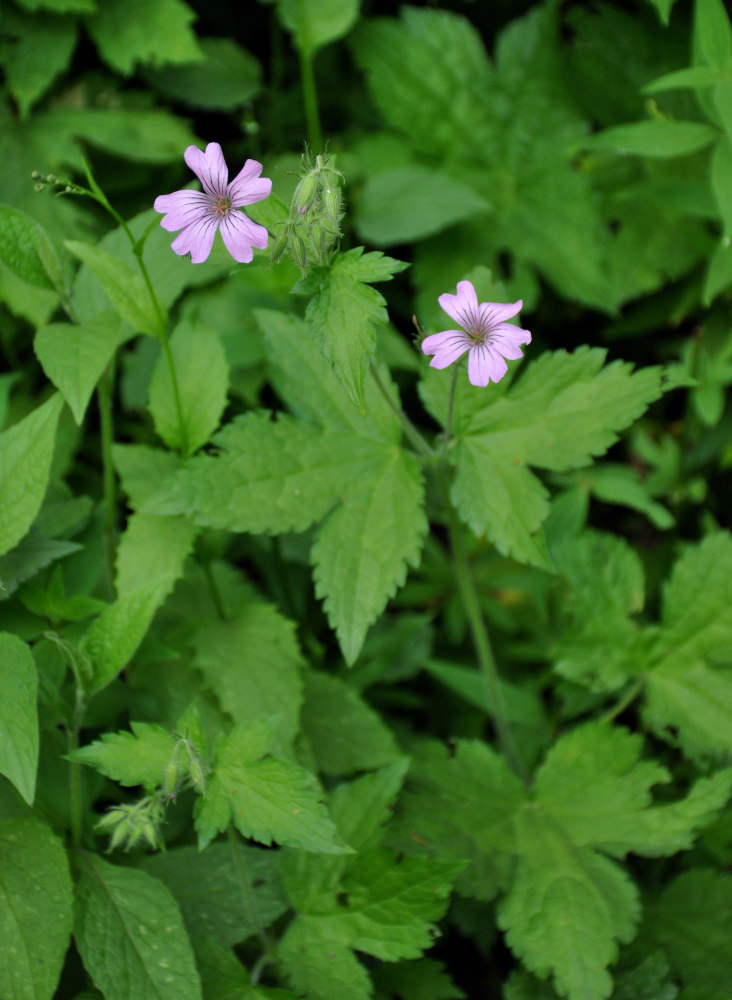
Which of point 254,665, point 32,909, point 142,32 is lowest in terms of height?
point 32,909

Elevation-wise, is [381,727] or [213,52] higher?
[213,52]

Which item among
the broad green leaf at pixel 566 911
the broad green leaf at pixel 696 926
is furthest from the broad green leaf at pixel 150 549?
the broad green leaf at pixel 696 926

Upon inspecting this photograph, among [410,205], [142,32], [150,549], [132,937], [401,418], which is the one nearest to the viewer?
[132,937]

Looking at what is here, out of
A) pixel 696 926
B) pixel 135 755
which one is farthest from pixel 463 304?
pixel 696 926

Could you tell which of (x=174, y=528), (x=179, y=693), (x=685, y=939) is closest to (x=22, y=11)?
(x=174, y=528)

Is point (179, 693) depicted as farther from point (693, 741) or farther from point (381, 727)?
point (693, 741)

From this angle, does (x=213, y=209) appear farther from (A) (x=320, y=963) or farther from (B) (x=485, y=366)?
(A) (x=320, y=963)

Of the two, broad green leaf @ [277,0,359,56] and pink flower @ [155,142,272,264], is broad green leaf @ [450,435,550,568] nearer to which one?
pink flower @ [155,142,272,264]
